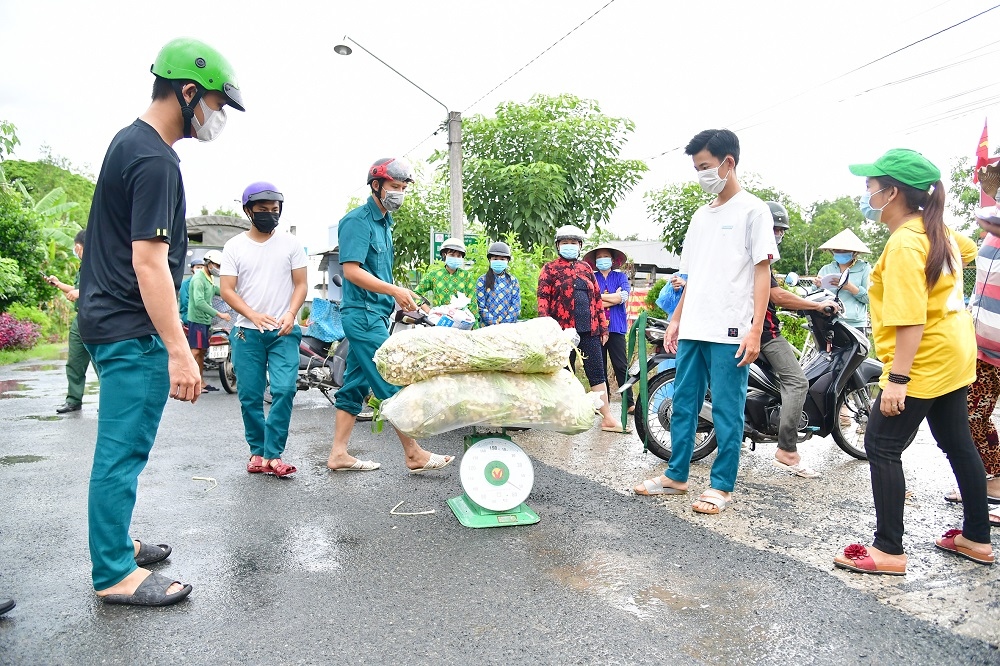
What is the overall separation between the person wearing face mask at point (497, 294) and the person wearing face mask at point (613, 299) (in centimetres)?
90

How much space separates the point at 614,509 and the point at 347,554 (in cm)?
163

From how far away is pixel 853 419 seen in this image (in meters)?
5.73

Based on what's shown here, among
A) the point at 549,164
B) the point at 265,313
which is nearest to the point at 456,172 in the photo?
the point at 549,164

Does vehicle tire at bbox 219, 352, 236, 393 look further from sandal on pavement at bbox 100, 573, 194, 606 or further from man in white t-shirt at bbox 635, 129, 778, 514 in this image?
man in white t-shirt at bbox 635, 129, 778, 514

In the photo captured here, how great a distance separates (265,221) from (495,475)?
2.44 meters

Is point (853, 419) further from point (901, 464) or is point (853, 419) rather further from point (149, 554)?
point (149, 554)

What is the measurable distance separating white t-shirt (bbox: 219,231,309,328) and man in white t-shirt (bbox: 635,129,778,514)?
2.77 meters

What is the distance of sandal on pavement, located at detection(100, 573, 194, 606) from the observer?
288 cm

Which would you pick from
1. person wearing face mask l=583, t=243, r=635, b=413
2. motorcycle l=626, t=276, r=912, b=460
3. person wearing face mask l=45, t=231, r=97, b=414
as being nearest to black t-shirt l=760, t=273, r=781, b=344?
motorcycle l=626, t=276, r=912, b=460

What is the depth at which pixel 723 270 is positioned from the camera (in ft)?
13.7

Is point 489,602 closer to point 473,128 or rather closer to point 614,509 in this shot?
point 614,509

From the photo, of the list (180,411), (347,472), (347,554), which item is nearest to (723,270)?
(347,554)

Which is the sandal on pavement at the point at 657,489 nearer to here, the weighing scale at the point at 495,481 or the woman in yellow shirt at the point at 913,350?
the weighing scale at the point at 495,481

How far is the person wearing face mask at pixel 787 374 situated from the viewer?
5035 millimetres
